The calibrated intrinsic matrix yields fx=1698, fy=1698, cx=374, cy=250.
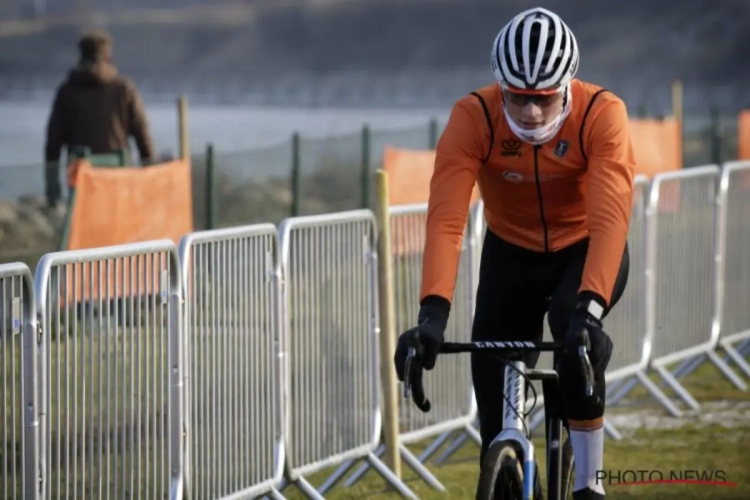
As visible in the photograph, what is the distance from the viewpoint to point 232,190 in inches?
605

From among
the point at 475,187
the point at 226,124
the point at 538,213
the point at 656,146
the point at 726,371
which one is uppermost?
the point at 538,213

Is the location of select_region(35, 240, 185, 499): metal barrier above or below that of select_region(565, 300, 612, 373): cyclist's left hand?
below

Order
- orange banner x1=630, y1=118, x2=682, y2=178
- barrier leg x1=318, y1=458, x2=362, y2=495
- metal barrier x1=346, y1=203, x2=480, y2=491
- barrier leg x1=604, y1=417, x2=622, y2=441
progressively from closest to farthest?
barrier leg x1=318, y1=458, x2=362, y2=495 → metal barrier x1=346, y1=203, x2=480, y2=491 → barrier leg x1=604, y1=417, x2=622, y2=441 → orange banner x1=630, y1=118, x2=682, y2=178

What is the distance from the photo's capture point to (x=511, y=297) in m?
6.17

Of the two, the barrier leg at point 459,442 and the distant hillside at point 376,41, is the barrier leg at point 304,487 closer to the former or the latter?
the barrier leg at point 459,442

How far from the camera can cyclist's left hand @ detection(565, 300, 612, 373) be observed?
5.23 m

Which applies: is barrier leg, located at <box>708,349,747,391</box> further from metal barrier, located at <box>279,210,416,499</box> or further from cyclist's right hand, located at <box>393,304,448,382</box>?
cyclist's right hand, located at <box>393,304,448,382</box>

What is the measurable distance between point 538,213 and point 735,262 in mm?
6107

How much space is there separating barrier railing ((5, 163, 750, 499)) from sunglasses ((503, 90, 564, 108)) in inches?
66.8

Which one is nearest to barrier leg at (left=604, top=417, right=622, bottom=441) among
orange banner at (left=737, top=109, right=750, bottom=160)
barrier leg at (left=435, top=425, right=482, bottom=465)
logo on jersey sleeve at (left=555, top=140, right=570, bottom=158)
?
barrier leg at (left=435, top=425, right=482, bottom=465)

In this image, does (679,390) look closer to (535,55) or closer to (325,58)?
(535,55)

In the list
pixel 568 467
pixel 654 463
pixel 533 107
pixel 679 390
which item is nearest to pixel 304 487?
pixel 568 467

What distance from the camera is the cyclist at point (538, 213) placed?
18.3 feet

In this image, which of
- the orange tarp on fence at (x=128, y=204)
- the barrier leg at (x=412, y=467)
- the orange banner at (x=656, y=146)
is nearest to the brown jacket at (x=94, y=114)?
the orange tarp on fence at (x=128, y=204)
